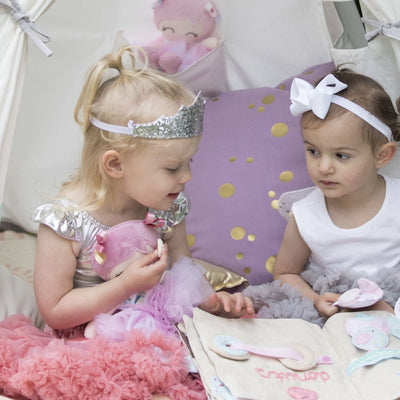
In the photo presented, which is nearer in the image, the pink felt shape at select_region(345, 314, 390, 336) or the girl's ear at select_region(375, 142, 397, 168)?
the pink felt shape at select_region(345, 314, 390, 336)

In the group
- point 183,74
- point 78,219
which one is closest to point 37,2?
point 78,219

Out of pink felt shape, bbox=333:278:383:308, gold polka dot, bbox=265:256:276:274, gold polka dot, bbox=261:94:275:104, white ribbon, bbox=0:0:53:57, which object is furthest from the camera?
gold polka dot, bbox=261:94:275:104

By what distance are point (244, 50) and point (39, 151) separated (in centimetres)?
76

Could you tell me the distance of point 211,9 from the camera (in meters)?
2.01

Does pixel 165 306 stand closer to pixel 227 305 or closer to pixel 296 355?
pixel 227 305

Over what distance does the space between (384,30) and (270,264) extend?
2.18 ft

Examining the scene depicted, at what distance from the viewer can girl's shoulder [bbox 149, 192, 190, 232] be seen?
1511mm

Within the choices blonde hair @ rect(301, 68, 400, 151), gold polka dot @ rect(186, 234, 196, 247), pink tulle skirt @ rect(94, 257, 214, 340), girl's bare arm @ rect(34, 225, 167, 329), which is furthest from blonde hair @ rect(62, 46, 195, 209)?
gold polka dot @ rect(186, 234, 196, 247)

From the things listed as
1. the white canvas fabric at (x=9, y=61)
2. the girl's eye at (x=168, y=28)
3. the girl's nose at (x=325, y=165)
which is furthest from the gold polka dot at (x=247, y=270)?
the girl's eye at (x=168, y=28)

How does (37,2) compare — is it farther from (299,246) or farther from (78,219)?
(299,246)

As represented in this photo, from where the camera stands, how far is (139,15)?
203 cm

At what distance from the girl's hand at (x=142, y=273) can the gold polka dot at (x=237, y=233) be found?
454 mm

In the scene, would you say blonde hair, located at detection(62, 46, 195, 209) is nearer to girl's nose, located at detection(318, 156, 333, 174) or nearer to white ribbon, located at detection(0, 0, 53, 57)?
white ribbon, located at detection(0, 0, 53, 57)

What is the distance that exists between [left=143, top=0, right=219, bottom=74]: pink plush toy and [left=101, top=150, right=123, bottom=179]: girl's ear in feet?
2.53
